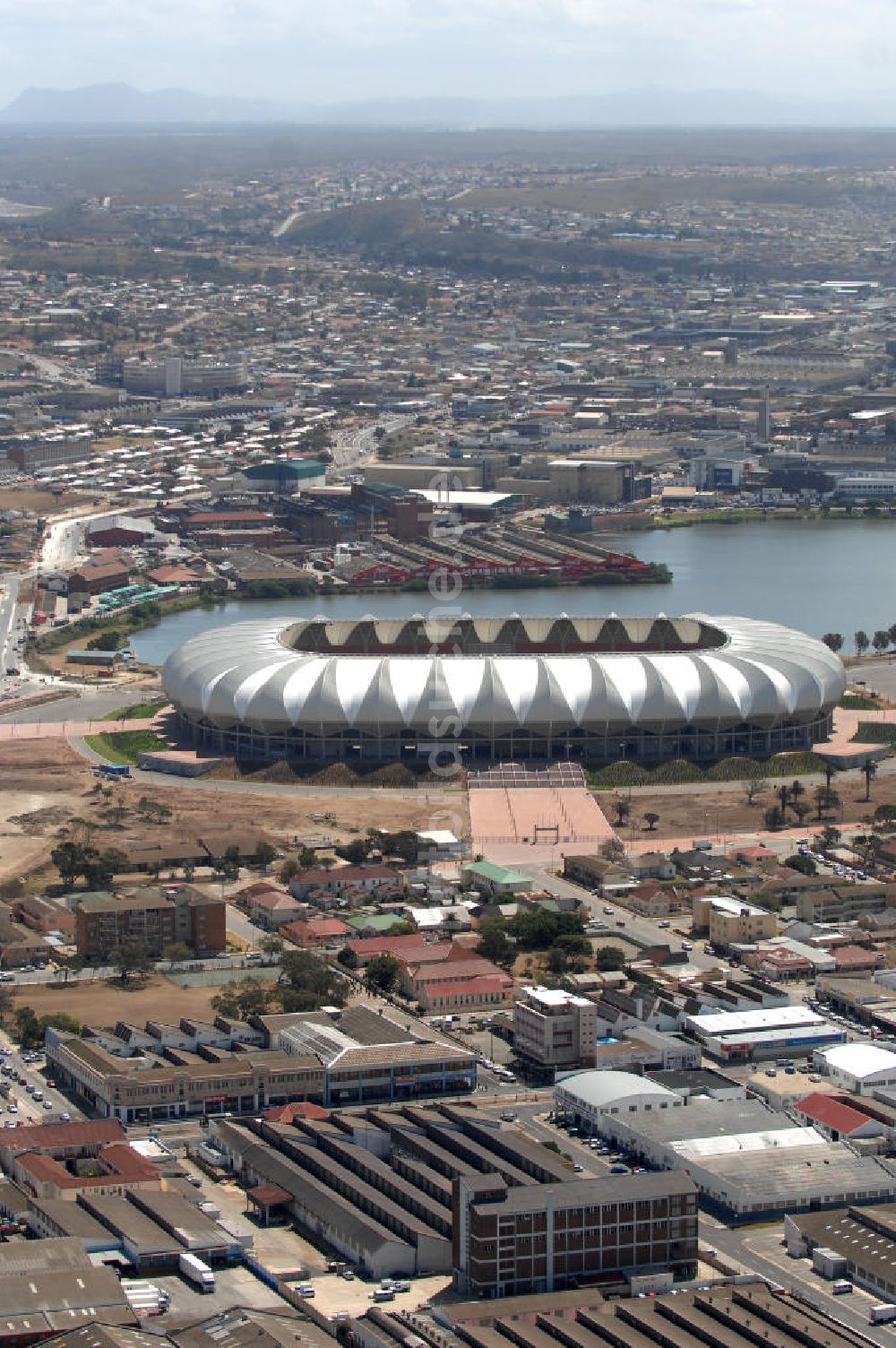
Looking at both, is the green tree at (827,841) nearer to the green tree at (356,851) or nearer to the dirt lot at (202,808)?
the dirt lot at (202,808)

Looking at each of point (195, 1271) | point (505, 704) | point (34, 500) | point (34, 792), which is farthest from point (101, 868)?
point (34, 500)

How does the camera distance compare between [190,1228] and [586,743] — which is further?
[586,743]

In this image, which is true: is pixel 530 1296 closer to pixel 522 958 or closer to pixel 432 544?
pixel 522 958

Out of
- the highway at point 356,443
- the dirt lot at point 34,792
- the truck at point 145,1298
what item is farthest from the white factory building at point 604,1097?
the highway at point 356,443

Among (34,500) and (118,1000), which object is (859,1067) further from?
(34,500)

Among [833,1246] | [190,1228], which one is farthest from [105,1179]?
[833,1246]
